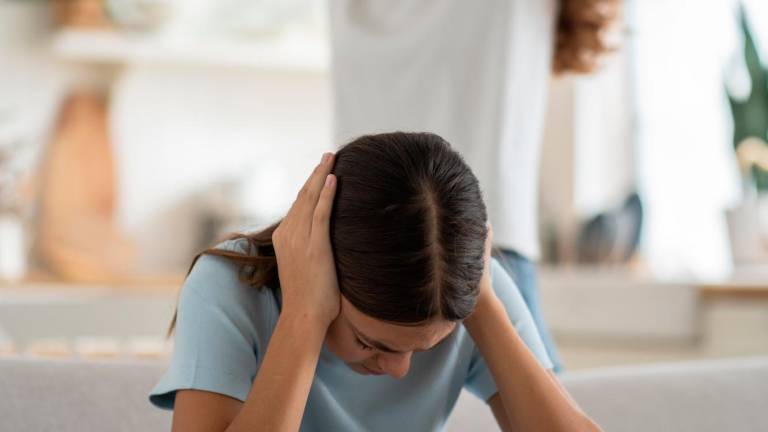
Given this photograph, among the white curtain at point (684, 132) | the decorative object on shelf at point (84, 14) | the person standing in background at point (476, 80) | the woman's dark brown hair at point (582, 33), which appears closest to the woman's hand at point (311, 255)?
the person standing in background at point (476, 80)

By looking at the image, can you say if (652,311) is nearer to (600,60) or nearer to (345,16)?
(600,60)

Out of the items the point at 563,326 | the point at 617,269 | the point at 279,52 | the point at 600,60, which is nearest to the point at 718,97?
the point at 617,269

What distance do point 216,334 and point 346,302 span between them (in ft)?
0.42

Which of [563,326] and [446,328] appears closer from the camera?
[446,328]

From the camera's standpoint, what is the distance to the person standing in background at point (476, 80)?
1.44m

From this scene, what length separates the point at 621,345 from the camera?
2748 millimetres

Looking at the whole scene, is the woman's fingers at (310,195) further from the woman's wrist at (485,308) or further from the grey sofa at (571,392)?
the grey sofa at (571,392)

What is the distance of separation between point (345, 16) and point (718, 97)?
2228 millimetres

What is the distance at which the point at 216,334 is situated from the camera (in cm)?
107

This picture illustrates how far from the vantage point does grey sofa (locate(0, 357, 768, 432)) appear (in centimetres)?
118

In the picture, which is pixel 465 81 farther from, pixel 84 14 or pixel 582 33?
pixel 84 14

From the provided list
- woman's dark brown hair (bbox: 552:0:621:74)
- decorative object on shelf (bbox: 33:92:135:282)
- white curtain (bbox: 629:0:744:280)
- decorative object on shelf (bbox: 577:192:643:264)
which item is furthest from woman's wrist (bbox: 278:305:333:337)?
decorative object on shelf (bbox: 33:92:135:282)

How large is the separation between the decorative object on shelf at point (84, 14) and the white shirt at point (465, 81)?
101 inches

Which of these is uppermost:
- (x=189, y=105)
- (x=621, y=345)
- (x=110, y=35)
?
(x=110, y=35)
